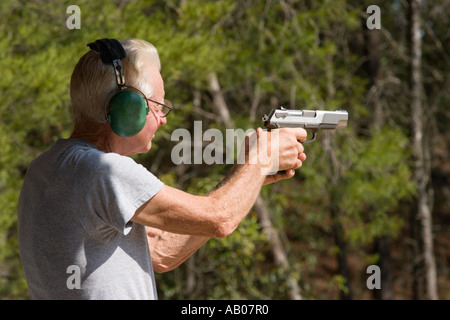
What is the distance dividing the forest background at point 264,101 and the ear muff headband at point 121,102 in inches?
113

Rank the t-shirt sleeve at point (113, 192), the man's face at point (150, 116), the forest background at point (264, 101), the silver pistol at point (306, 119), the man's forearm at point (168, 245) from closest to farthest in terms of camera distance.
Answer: the t-shirt sleeve at point (113, 192) < the man's face at point (150, 116) < the man's forearm at point (168, 245) < the silver pistol at point (306, 119) < the forest background at point (264, 101)

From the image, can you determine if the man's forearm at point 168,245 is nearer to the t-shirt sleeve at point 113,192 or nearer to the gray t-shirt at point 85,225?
the gray t-shirt at point 85,225

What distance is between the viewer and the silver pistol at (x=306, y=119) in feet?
6.21

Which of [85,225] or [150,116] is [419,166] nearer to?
[150,116]

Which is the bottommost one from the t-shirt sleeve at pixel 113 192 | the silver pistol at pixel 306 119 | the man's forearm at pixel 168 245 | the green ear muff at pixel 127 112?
the man's forearm at pixel 168 245

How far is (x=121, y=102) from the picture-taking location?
1.41m

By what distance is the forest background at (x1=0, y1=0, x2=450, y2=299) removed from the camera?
458 centimetres

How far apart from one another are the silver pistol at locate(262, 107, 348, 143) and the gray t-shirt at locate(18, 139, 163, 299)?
2.19ft

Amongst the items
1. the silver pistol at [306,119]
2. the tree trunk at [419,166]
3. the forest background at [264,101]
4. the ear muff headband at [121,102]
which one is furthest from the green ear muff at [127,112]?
the tree trunk at [419,166]

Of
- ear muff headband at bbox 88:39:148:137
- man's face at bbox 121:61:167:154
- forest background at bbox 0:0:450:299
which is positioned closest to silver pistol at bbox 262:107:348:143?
man's face at bbox 121:61:167:154

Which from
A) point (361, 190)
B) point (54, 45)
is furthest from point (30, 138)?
point (361, 190)

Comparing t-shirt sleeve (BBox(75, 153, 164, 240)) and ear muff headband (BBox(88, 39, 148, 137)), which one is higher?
ear muff headband (BBox(88, 39, 148, 137))

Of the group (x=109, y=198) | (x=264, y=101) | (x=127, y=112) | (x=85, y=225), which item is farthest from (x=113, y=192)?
(x=264, y=101)

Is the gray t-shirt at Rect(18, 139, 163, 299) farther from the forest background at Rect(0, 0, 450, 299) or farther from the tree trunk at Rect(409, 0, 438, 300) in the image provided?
the tree trunk at Rect(409, 0, 438, 300)
